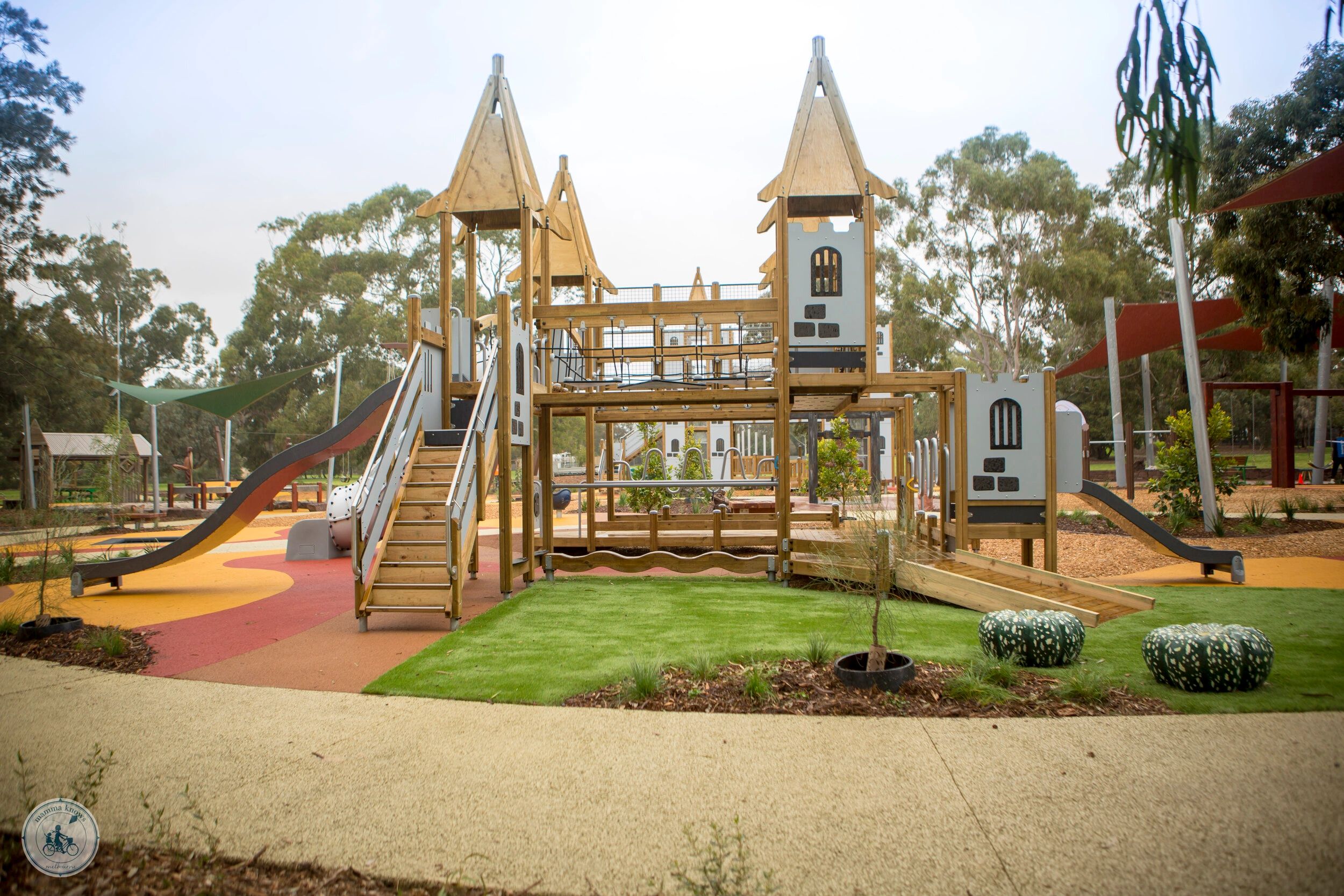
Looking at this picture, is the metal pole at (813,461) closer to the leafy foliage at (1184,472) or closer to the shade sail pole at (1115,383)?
the shade sail pole at (1115,383)

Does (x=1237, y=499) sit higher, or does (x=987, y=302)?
(x=987, y=302)

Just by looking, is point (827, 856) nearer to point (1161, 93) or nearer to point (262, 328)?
point (1161, 93)

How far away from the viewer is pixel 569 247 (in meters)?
14.2

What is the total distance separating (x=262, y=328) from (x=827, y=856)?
174ft

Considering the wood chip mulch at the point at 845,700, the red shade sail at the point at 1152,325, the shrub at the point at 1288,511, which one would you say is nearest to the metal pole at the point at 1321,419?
the red shade sail at the point at 1152,325

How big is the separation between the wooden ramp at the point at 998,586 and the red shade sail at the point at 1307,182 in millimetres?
3710

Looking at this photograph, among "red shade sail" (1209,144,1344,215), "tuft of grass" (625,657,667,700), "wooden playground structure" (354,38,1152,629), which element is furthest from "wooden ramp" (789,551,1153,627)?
"red shade sail" (1209,144,1344,215)

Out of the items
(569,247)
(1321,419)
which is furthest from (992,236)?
(569,247)

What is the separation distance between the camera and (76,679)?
6027 millimetres

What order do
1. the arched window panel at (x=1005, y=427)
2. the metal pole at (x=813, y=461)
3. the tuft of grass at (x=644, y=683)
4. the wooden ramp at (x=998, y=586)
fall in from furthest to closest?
the metal pole at (x=813, y=461) → the arched window panel at (x=1005, y=427) → the wooden ramp at (x=998, y=586) → the tuft of grass at (x=644, y=683)

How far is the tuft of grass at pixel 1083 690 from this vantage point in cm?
495

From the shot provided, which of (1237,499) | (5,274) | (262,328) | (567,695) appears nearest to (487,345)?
(5,274)

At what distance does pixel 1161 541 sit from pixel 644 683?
A: 26.2 ft

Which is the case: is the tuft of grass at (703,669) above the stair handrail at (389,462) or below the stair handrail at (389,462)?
below
